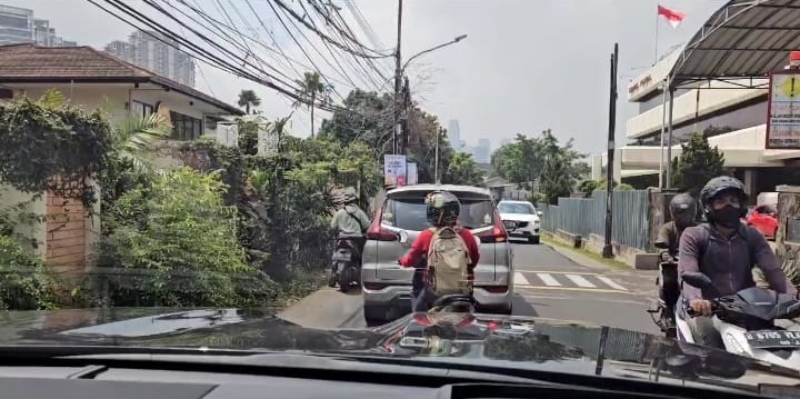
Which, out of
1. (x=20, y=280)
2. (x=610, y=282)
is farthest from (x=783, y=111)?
(x=20, y=280)

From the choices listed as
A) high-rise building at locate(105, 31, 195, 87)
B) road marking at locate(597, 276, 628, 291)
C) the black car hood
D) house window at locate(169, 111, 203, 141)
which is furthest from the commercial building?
house window at locate(169, 111, 203, 141)

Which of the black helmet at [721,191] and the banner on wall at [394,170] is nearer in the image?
the black helmet at [721,191]

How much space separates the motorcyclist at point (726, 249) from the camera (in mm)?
4531

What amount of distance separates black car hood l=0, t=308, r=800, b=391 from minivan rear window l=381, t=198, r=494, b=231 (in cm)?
457

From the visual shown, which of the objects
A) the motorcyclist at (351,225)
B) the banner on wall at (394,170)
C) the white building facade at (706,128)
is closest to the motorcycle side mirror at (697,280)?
the motorcyclist at (351,225)

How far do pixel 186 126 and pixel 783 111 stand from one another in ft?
56.2

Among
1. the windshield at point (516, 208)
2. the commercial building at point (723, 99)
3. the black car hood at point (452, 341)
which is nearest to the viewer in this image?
the black car hood at point (452, 341)

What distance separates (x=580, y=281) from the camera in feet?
47.3

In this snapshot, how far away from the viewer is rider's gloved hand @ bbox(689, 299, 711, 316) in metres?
4.18

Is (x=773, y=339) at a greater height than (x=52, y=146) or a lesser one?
lesser

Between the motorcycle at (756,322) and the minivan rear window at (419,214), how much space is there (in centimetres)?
379

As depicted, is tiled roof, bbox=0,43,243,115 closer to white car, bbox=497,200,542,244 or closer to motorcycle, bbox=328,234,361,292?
motorcycle, bbox=328,234,361,292

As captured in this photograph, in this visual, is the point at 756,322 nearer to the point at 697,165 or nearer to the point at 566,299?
the point at 566,299

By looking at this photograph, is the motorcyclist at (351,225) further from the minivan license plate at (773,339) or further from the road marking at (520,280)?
the minivan license plate at (773,339)
